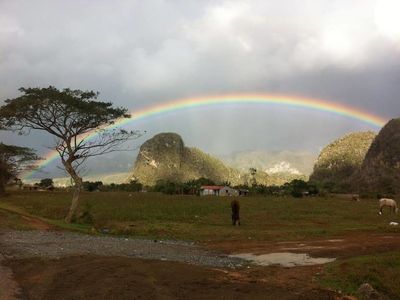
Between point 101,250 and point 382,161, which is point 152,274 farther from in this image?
point 382,161

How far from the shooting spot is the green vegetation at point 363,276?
47.2 ft

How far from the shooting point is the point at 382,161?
16875 centimetres

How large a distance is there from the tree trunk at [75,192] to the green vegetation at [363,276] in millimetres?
26857

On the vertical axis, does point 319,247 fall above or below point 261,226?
below

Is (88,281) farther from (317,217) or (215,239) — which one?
(317,217)

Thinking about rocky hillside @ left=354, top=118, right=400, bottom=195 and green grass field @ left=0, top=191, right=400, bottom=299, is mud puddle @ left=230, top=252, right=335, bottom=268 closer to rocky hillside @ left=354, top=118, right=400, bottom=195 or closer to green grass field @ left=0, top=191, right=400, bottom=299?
green grass field @ left=0, top=191, right=400, bottom=299

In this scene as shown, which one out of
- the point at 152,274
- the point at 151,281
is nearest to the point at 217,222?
the point at 152,274

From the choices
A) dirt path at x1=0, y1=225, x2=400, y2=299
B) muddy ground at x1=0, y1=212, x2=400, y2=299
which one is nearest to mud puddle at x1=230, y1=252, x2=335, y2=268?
dirt path at x1=0, y1=225, x2=400, y2=299

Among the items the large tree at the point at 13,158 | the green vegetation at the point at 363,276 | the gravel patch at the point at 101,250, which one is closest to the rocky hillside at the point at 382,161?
the large tree at the point at 13,158

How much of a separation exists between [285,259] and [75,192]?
973 inches

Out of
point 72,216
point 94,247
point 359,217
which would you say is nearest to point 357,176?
point 359,217

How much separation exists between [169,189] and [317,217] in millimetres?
58324

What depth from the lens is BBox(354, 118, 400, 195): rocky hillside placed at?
159 meters

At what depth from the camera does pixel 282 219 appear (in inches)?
1743
